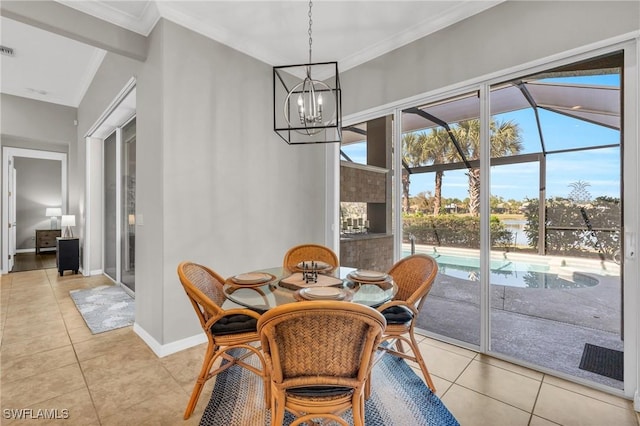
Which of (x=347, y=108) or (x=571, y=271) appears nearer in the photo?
(x=571, y=271)

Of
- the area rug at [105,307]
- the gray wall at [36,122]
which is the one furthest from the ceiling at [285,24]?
the area rug at [105,307]

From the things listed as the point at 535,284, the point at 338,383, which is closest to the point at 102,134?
the point at 338,383

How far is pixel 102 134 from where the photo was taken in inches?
204

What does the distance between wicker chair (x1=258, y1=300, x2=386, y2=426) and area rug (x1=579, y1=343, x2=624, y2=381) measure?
2.14 m

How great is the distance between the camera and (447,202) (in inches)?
116

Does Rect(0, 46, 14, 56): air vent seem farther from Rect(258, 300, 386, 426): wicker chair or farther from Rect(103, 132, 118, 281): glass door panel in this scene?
Rect(258, 300, 386, 426): wicker chair

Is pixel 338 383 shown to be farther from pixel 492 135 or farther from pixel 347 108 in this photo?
pixel 347 108

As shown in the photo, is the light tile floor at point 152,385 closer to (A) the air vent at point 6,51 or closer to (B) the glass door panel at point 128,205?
(B) the glass door panel at point 128,205

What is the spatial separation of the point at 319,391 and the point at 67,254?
6.34 m

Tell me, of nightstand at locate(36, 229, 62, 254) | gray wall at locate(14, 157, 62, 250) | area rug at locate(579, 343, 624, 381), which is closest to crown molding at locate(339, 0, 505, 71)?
area rug at locate(579, 343, 624, 381)

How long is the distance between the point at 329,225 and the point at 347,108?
152 centimetres

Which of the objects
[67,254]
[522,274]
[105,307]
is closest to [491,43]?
[522,274]

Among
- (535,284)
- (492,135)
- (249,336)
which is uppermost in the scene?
(492,135)

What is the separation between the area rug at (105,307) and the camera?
325cm
